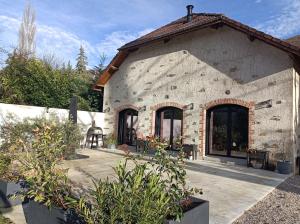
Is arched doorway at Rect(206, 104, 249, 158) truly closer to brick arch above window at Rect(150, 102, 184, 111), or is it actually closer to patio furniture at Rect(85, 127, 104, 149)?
brick arch above window at Rect(150, 102, 184, 111)

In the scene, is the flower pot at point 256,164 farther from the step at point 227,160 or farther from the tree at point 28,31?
the tree at point 28,31

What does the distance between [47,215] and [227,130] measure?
8.40 metres

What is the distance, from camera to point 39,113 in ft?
38.5

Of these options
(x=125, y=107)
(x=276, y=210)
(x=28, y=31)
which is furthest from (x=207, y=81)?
(x=28, y=31)

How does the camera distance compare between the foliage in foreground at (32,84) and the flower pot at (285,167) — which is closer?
the flower pot at (285,167)

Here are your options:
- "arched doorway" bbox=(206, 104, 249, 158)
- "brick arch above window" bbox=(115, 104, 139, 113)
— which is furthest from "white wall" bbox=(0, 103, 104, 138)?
"arched doorway" bbox=(206, 104, 249, 158)

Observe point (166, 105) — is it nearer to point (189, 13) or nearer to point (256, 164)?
point (256, 164)

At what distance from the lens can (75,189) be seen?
5.37 m

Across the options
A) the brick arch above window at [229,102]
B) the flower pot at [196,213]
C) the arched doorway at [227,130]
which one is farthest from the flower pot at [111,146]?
the flower pot at [196,213]

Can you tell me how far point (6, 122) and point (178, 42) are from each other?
752cm

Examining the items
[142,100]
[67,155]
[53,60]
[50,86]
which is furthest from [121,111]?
[53,60]

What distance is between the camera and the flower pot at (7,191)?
14.0ft

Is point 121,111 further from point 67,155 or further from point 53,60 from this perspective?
point 53,60

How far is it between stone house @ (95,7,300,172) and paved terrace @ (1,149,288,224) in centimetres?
140
